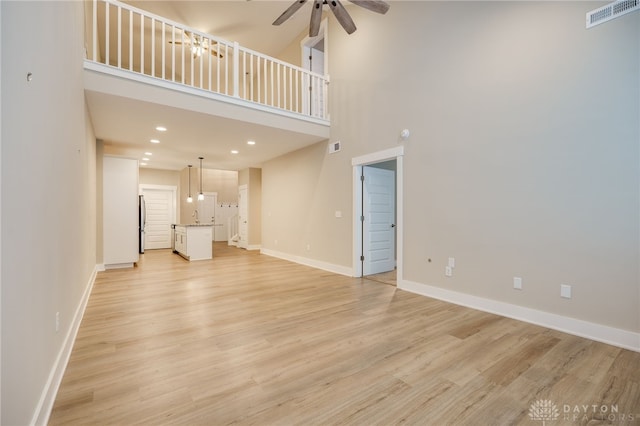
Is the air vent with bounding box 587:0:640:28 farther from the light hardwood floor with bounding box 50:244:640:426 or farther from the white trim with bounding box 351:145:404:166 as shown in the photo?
the light hardwood floor with bounding box 50:244:640:426

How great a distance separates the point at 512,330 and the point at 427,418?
1795 millimetres

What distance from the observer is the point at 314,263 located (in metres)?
6.17

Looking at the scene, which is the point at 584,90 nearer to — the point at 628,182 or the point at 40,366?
the point at 628,182

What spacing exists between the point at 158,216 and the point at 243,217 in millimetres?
3160

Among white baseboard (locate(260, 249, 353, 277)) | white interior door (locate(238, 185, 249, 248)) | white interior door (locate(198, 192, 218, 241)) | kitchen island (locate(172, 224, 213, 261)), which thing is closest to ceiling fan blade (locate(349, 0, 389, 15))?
white baseboard (locate(260, 249, 353, 277))

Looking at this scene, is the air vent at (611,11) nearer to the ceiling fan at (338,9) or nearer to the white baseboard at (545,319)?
the ceiling fan at (338,9)

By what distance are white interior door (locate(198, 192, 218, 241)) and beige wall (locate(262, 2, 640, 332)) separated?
7.96 m

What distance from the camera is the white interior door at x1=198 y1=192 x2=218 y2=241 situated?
435 inches

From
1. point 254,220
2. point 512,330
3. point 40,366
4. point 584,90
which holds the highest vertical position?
point 584,90

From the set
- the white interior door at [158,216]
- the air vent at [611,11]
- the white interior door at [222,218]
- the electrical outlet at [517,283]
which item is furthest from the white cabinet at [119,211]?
the air vent at [611,11]

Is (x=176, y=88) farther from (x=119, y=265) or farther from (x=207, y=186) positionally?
(x=207, y=186)

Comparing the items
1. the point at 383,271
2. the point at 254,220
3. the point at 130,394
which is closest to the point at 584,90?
the point at 383,271

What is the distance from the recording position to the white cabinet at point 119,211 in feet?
18.5

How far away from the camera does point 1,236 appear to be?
1074 mm
